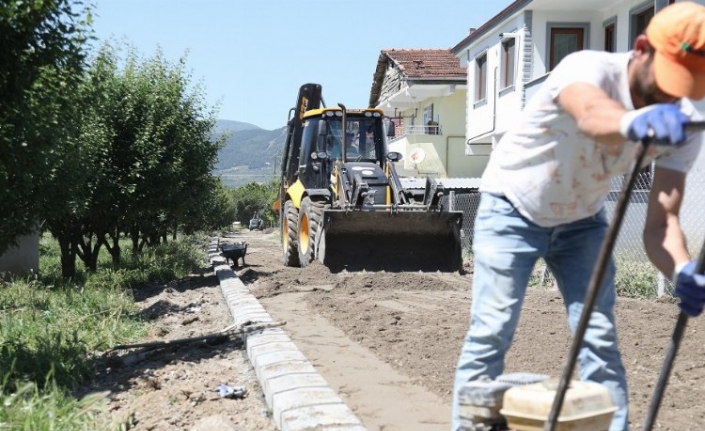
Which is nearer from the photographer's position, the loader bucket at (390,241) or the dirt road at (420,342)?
the dirt road at (420,342)

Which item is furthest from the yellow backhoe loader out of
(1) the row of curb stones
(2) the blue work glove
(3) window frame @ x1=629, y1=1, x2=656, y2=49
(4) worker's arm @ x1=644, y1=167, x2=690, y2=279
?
(2) the blue work glove

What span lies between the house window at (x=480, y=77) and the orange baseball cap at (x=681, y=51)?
21.9 m

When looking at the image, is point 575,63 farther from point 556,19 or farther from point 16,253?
point 556,19

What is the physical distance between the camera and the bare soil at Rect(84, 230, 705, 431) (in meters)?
4.97

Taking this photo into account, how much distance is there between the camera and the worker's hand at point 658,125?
2.16 meters

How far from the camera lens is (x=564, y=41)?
2009 centimetres

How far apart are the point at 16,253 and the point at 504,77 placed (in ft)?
42.6

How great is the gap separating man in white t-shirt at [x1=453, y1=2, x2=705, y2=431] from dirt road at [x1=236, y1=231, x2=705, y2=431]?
1640 mm

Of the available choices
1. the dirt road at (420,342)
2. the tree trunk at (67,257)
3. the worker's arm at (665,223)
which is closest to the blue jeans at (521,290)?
the worker's arm at (665,223)

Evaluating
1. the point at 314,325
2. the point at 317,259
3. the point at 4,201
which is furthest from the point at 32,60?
the point at 317,259

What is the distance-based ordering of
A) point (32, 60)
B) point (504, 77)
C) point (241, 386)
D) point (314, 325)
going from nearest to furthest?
1. point (241, 386)
2. point (32, 60)
3. point (314, 325)
4. point (504, 77)

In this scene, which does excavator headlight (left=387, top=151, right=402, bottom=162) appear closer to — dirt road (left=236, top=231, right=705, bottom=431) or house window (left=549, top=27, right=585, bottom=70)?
dirt road (left=236, top=231, right=705, bottom=431)

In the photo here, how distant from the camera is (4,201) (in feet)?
30.9

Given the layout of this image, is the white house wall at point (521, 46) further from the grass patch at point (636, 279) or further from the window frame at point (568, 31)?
the grass patch at point (636, 279)
